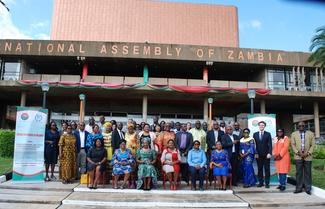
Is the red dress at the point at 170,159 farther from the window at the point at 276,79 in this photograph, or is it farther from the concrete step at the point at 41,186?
the window at the point at 276,79

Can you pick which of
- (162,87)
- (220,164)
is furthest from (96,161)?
(162,87)

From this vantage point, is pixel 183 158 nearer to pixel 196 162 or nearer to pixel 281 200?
pixel 196 162

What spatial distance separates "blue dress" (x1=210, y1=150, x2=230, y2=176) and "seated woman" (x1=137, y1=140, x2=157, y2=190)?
1.55 meters

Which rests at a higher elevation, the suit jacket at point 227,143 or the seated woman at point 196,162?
the suit jacket at point 227,143

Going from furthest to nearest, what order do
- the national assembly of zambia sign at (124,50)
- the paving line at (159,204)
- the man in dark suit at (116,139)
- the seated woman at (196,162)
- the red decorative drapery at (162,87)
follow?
the national assembly of zambia sign at (124,50), the red decorative drapery at (162,87), the man in dark suit at (116,139), the seated woman at (196,162), the paving line at (159,204)

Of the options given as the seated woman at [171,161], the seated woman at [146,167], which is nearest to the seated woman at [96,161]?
the seated woman at [146,167]

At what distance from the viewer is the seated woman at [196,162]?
7.23 metres

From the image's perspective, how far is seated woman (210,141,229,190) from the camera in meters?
7.22

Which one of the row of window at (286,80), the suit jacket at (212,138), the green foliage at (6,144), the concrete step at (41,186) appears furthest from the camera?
the row of window at (286,80)

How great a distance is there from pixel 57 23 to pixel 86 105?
46.7 feet

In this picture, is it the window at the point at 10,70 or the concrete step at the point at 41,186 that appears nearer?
the concrete step at the point at 41,186

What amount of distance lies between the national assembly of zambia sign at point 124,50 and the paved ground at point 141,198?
13.4 m

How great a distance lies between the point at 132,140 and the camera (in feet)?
25.4

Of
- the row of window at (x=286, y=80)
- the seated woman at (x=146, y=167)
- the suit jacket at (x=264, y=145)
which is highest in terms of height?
the row of window at (x=286, y=80)
